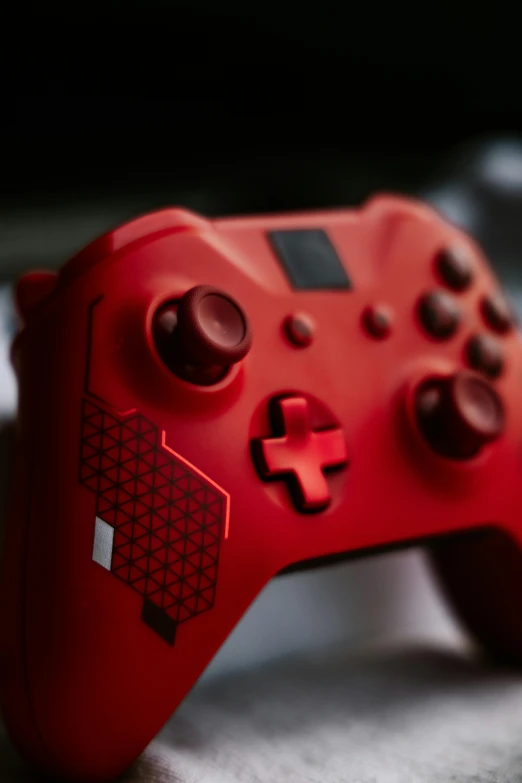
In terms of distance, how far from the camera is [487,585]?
57cm

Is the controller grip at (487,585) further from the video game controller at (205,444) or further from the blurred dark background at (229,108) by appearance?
the blurred dark background at (229,108)

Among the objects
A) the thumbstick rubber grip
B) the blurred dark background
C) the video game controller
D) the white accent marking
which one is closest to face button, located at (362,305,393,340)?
the video game controller

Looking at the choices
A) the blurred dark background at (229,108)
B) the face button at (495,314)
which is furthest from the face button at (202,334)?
the blurred dark background at (229,108)

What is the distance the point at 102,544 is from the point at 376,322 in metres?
0.22

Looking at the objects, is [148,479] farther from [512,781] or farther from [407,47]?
[407,47]

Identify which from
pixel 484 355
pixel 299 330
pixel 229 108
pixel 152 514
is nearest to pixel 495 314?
pixel 484 355

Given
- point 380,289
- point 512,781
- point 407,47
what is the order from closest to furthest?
point 512,781 → point 380,289 → point 407,47

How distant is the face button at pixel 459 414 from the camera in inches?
18.7

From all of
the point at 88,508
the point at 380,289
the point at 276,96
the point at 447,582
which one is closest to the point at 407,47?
the point at 276,96

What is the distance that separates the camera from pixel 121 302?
0.43 meters

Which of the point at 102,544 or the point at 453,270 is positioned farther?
the point at 453,270

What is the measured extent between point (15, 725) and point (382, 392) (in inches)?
11.2

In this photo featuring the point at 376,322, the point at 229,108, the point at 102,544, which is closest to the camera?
the point at 102,544

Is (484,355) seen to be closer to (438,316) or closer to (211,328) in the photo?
(438,316)
